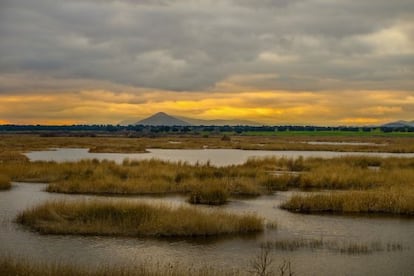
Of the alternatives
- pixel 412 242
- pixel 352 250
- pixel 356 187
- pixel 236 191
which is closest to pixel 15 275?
pixel 352 250

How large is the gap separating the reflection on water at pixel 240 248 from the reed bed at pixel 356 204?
173 cm

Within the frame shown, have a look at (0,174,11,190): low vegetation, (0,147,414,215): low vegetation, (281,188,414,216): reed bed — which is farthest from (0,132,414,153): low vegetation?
(281,188,414,216): reed bed

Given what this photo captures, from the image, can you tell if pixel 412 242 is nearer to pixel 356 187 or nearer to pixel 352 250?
pixel 352 250

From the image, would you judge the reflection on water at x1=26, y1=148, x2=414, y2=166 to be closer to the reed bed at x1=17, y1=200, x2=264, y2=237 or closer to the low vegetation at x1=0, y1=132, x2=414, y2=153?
the low vegetation at x1=0, y1=132, x2=414, y2=153

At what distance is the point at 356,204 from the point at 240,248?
30.3 ft

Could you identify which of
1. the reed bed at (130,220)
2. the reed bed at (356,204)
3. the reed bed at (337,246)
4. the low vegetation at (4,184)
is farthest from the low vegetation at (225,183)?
the reed bed at (337,246)

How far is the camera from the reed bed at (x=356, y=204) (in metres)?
23.8

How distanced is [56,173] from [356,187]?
20.0m

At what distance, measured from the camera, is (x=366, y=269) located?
48.5ft

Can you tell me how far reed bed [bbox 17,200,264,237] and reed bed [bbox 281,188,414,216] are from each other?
17.2ft

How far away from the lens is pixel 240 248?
55.0ft

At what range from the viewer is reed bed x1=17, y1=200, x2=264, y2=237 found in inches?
720

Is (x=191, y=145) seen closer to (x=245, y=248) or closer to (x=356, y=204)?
(x=356, y=204)

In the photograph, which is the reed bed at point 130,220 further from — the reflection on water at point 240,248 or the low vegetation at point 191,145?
the low vegetation at point 191,145
